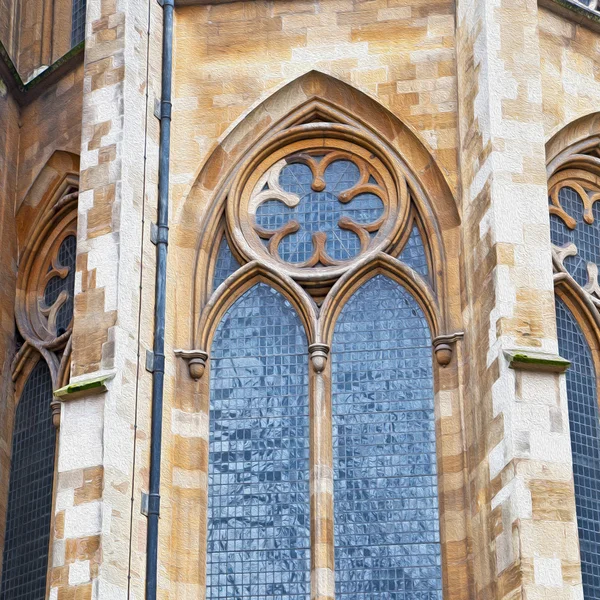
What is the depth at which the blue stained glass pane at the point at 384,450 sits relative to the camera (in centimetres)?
2175

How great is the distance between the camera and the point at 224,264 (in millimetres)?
23703

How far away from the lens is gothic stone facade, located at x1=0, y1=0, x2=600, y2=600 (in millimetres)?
20422

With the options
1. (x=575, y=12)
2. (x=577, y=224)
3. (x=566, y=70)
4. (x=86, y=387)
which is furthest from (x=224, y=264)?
(x=575, y=12)

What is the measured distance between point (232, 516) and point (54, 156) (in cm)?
622

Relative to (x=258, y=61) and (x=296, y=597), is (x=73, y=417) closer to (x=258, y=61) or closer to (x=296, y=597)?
Answer: (x=296, y=597)

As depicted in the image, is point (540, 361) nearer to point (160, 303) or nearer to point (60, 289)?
point (160, 303)

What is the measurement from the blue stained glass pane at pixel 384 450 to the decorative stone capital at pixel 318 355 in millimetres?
203

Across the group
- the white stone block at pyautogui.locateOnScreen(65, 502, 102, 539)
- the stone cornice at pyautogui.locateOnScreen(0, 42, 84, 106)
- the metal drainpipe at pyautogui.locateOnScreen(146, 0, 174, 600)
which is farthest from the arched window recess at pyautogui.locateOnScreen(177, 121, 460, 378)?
the stone cornice at pyautogui.locateOnScreen(0, 42, 84, 106)

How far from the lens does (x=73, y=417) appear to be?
69.0 ft

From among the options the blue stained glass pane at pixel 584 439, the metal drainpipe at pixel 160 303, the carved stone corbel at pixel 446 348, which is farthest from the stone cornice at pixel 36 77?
the blue stained glass pane at pixel 584 439

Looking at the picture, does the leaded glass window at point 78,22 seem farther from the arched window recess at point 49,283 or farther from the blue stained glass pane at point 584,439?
the blue stained glass pane at point 584,439

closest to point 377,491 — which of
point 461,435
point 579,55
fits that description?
point 461,435

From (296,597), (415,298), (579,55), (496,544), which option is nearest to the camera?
(496,544)

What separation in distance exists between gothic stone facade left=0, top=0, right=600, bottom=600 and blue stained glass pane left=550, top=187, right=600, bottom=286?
0.52ft
